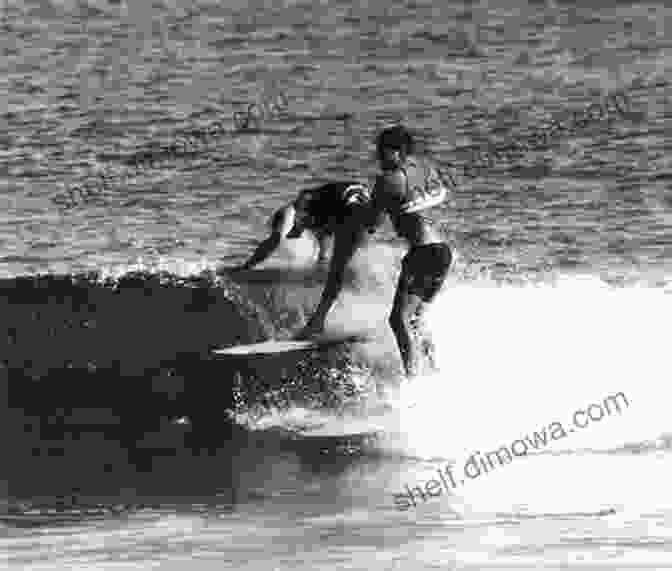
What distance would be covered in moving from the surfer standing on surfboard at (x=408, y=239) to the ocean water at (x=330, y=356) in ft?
0.78

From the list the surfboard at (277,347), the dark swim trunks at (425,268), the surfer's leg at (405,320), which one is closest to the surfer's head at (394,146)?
the dark swim trunks at (425,268)

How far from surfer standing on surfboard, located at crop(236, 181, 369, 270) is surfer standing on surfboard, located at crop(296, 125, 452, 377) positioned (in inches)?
14.7

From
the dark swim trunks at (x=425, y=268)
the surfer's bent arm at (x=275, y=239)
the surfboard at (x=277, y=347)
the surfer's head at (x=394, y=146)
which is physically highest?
the surfer's bent arm at (x=275, y=239)

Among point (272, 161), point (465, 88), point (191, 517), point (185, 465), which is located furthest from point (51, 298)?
point (465, 88)

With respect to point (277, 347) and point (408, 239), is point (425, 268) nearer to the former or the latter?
point (408, 239)

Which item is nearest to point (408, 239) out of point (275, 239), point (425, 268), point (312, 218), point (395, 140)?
point (425, 268)

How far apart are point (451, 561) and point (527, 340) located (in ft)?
22.2

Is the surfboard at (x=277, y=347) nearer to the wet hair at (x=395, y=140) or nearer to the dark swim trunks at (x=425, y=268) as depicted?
the dark swim trunks at (x=425, y=268)

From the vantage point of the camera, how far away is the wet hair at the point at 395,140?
53.7 ft

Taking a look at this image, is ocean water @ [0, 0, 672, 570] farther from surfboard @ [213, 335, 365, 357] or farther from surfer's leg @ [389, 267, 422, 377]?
surfer's leg @ [389, 267, 422, 377]

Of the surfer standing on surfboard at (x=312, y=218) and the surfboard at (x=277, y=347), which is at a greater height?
the surfer standing on surfboard at (x=312, y=218)

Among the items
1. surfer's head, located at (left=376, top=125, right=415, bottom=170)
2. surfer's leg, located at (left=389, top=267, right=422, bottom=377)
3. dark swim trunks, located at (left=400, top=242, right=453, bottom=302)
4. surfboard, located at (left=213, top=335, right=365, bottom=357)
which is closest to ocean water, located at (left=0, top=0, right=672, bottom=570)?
surfboard, located at (left=213, top=335, right=365, bottom=357)

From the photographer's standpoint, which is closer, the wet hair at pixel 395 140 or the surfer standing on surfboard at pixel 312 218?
the wet hair at pixel 395 140

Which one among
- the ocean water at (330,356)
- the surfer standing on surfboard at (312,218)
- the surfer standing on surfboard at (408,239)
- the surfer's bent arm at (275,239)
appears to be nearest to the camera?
the ocean water at (330,356)
